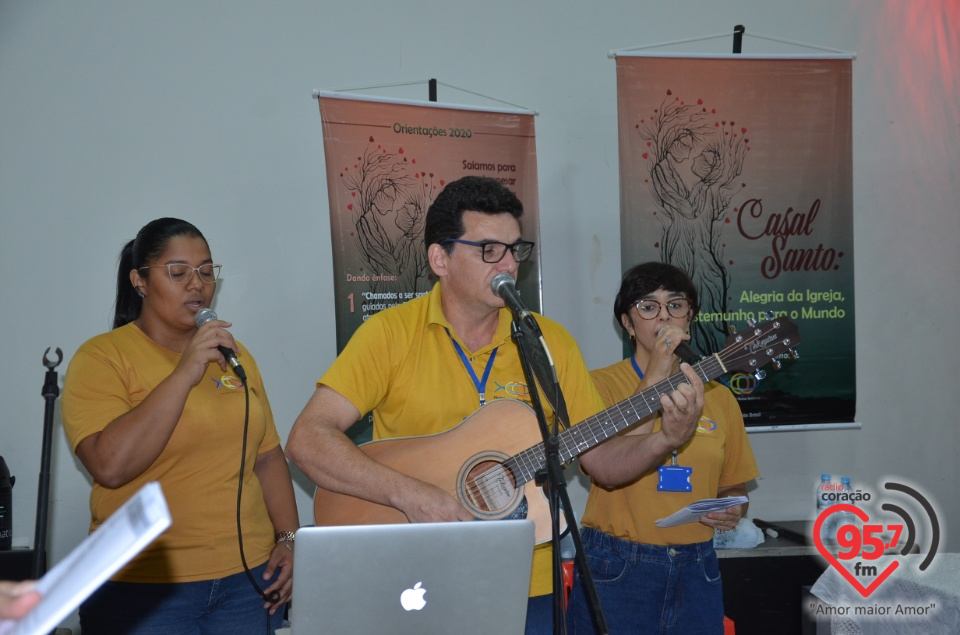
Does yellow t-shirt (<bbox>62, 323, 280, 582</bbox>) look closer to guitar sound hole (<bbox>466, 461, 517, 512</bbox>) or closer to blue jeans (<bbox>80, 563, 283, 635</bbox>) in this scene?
blue jeans (<bbox>80, 563, 283, 635</bbox>)

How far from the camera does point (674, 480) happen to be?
274 cm

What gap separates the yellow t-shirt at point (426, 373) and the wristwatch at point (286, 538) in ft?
1.69

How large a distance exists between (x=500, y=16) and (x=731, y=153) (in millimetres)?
1352

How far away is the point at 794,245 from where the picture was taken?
4.22 metres

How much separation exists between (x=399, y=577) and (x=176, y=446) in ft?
3.79

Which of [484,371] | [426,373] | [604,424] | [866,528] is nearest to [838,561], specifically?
[866,528]

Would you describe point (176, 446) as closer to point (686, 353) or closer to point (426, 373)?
point (426, 373)

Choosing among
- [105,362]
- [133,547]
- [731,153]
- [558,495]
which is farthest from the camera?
[731,153]

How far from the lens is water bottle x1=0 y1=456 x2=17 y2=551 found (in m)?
3.29

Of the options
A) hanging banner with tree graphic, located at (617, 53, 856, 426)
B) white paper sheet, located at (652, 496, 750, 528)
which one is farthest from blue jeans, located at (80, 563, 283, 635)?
hanging banner with tree graphic, located at (617, 53, 856, 426)

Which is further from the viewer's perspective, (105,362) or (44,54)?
(44,54)

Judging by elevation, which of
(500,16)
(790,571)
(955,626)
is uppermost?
(500,16)

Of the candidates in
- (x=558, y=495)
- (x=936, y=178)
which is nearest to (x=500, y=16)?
(x=936, y=178)

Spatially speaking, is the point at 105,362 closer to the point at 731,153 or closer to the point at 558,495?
the point at 558,495
